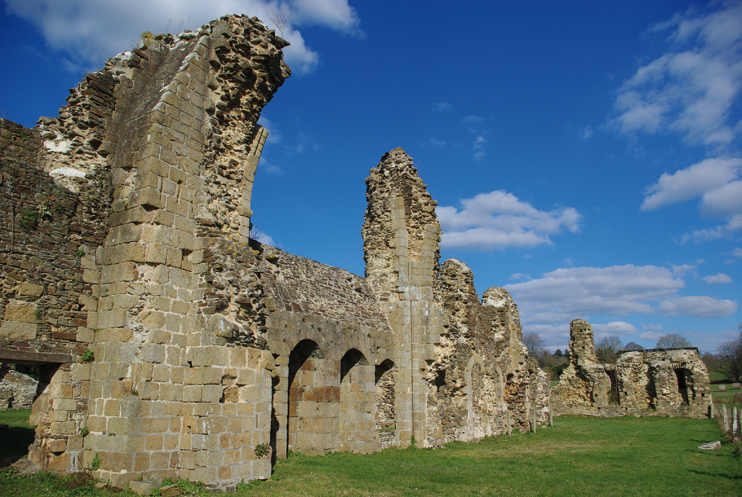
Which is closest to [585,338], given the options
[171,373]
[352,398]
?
[352,398]

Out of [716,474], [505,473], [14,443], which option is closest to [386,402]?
[505,473]

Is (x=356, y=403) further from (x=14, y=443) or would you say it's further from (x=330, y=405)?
(x=14, y=443)

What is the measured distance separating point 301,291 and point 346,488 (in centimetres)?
552

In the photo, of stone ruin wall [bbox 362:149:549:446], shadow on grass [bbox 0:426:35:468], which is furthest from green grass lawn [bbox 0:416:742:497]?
stone ruin wall [bbox 362:149:549:446]

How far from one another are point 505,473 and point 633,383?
26035 millimetres

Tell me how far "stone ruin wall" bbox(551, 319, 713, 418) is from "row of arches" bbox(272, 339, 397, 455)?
893 inches

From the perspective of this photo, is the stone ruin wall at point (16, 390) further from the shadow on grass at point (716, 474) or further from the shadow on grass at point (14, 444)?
the shadow on grass at point (716, 474)

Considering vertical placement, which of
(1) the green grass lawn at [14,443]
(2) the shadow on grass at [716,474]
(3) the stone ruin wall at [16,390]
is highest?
(3) the stone ruin wall at [16,390]

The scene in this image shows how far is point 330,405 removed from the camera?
1313cm

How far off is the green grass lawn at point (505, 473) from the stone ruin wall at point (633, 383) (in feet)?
51.7

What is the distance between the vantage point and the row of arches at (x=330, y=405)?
41.6 ft

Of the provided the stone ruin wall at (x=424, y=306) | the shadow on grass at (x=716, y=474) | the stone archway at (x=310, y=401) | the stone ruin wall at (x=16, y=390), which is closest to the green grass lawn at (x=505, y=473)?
the shadow on grass at (x=716, y=474)

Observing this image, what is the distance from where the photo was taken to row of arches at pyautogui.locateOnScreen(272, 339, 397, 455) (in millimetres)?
12672

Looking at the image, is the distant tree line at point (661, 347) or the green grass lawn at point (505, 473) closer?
the green grass lawn at point (505, 473)
